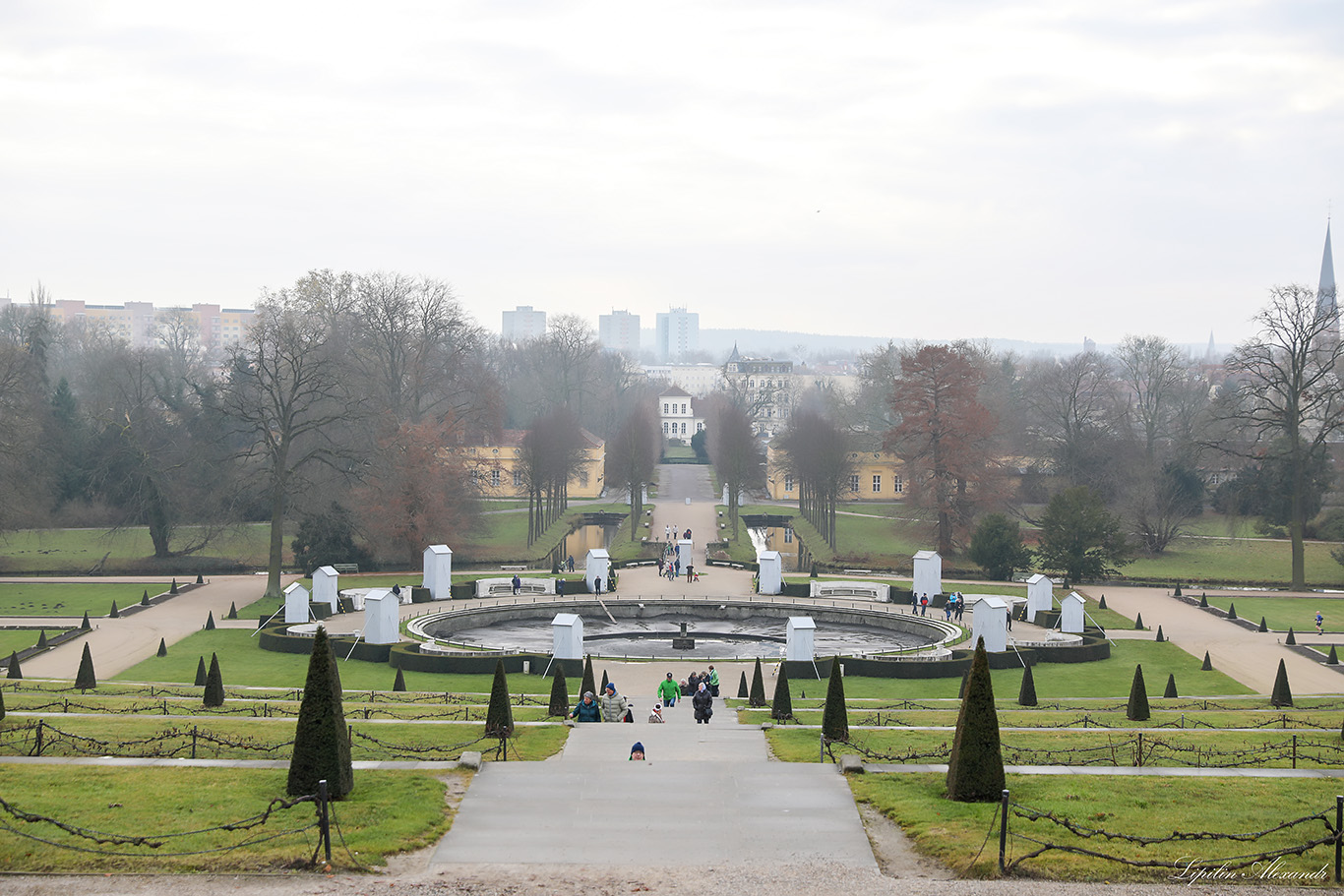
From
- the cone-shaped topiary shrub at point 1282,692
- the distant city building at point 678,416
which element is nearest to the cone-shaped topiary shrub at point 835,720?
the cone-shaped topiary shrub at point 1282,692

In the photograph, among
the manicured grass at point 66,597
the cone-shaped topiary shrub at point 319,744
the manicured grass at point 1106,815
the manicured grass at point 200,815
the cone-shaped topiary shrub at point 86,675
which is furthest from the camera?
the manicured grass at point 66,597

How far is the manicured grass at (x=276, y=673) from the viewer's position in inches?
1235

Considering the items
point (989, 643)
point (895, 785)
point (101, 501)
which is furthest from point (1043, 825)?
point (101, 501)

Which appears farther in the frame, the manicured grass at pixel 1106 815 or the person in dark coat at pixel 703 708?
the person in dark coat at pixel 703 708

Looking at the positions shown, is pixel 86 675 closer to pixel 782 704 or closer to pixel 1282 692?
pixel 782 704

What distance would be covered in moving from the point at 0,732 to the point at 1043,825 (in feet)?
54.1

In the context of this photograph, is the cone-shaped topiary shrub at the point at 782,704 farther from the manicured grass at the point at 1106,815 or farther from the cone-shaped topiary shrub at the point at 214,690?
the cone-shaped topiary shrub at the point at 214,690

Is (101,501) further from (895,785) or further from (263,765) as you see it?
(895,785)

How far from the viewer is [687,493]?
96.1 m

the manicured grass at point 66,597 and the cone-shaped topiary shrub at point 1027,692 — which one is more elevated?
the manicured grass at point 66,597

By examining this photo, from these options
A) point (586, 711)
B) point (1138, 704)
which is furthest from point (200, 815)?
point (1138, 704)

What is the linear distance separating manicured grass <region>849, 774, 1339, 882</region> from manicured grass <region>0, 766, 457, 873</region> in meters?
6.28

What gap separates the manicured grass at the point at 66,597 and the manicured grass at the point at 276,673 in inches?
349

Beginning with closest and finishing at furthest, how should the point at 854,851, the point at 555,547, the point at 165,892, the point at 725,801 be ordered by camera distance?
the point at 165,892
the point at 854,851
the point at 725,801
the point at 555,547
